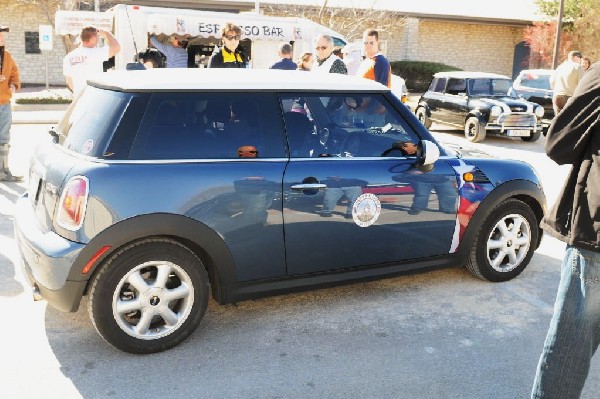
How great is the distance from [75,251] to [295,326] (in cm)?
144

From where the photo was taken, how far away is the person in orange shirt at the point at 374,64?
765 centimetres

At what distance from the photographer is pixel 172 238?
140 inches

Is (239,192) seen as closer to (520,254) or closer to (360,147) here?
(360,147)

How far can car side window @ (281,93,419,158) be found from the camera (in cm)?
391

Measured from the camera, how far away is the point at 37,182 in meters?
3.78

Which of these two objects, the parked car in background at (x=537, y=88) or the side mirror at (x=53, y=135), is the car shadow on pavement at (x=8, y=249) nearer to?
the side mirror at (x=53, y=135)

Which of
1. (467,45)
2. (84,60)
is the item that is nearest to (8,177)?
(84,60)

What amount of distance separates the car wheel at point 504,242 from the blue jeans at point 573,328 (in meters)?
2.12

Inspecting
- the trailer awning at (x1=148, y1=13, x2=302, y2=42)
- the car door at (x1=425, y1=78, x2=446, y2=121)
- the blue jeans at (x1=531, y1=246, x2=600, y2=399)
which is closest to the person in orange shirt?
the blue jeans at (x1=531, y1=246, x2=600, y2=399)

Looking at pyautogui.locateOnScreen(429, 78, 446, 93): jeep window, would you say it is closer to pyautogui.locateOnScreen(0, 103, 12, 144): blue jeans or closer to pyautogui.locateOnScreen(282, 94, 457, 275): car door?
pyautogui.locateOnScreen(0, 103, 12, 144): blue jeans

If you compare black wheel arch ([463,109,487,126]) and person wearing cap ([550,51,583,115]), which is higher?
person wearing cap ([550,51,583,115])

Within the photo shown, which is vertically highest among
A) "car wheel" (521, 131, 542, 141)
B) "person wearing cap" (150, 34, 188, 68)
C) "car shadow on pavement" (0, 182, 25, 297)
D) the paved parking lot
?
"person wearing cap" (150, 34, 188, 68)

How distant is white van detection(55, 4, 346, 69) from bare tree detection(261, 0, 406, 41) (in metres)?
8.74

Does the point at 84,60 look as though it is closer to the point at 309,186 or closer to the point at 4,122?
the point at 4,122
